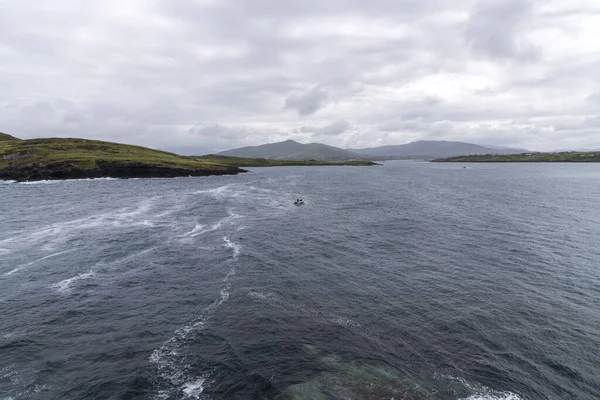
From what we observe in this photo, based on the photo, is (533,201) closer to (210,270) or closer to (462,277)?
(462,277)

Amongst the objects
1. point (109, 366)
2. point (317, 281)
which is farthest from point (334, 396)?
point (317, 281)

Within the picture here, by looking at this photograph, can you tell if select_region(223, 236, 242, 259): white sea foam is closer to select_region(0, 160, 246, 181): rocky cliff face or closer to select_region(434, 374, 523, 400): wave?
select_region(434, 374, 523, 400): wave

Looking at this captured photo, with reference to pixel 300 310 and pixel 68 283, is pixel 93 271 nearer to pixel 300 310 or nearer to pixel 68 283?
pixel 68 283

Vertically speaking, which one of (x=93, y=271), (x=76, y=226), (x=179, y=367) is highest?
(x=76, y=226)

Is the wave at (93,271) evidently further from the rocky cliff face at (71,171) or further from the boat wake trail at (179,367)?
the rocky cliff face at (71,171)

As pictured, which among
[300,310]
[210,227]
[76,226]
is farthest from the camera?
[210,227]

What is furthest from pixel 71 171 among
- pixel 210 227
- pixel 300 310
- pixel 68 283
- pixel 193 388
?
pixel 193 388

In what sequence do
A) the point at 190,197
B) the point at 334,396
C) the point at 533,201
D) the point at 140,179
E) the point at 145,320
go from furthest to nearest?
the point at 140,179 → the point at 190,197 → the point at 533,201 → the point at 145,320 → the point at 334,396

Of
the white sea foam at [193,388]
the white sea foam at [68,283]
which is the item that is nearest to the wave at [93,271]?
the white sea foam at [68,283]
